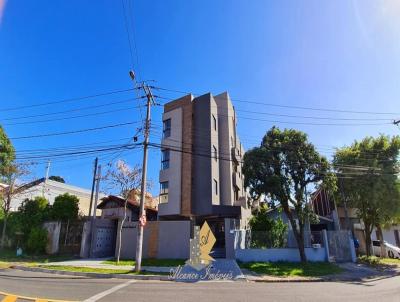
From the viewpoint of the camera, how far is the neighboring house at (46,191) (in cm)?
2695

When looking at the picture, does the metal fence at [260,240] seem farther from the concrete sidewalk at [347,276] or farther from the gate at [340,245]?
A: the concrete sidewalk at [347,276]

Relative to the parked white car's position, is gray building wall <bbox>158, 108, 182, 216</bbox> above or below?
above

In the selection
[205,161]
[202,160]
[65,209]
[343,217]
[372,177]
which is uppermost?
[202,160]

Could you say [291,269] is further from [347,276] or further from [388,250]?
[388,250]

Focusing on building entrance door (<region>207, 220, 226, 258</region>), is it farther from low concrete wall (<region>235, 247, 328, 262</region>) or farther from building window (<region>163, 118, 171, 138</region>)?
building window (<region>163, 118, 171, 138</region>)

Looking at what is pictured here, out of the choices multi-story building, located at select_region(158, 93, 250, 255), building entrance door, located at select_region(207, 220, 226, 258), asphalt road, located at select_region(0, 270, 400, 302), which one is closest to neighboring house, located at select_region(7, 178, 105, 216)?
multi-story building, located at select_region(158, 93, 250, 255)

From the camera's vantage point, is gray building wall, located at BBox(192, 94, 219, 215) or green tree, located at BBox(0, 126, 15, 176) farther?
green tree, located at BBox(0, 126, 15, 176)

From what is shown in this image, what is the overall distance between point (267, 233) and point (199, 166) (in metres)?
8.58

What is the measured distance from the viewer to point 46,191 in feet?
107

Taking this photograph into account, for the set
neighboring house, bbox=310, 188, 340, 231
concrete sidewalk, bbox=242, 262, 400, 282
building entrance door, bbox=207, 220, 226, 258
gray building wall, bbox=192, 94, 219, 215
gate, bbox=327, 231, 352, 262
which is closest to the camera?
concrete sidewalk, bbox=242, 262, 400, 282

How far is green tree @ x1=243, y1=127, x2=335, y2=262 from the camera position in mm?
18859

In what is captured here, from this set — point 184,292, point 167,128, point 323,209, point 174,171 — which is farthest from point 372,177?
point 184,292

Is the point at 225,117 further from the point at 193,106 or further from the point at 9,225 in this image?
the point at 9,225

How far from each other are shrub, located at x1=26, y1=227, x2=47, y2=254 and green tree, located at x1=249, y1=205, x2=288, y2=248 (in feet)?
49.6
